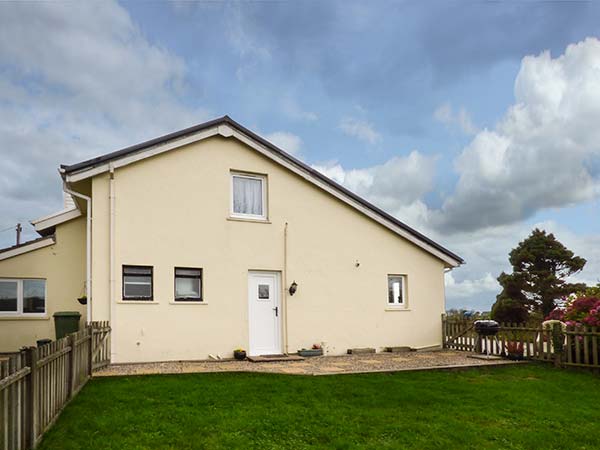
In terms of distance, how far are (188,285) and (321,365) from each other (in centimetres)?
422

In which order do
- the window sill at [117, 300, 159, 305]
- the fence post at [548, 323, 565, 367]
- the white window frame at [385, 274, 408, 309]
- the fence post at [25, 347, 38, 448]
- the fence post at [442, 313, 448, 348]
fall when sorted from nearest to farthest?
the fence post at [25, 347, 38, 448] → the window sill at [117, 300, 159, 305] → the fence post at [548, 323, 565, 367] → the white window frame at [385, 274, 408, 309] → the fence post at [442, 313, 448, 348]

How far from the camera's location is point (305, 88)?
15.2 metres

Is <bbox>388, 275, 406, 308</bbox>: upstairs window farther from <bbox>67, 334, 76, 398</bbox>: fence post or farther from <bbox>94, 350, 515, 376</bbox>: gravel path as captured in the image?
<bbox>67, 334, 76, 398</bbox>: fence post

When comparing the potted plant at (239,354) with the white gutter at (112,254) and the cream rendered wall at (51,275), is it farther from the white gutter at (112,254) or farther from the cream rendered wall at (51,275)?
the cream rendered wall at (51,275)

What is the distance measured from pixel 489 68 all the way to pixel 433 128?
7.05ft

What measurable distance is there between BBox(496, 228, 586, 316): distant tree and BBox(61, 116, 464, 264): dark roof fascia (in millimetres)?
9144

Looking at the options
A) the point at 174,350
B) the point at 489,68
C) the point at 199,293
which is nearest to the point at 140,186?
the point at 199,293

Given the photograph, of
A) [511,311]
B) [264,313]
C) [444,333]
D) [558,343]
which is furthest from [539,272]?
[264,313]

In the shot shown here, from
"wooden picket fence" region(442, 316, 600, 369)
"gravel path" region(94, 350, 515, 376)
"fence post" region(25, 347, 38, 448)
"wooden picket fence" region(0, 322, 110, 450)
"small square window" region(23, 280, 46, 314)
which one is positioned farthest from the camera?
"small square window" region(23, 280, 46, 314)

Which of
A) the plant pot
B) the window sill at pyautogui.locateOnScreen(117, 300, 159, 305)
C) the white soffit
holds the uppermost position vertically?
the white soffit

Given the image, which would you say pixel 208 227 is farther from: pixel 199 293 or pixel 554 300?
pixel 554 300

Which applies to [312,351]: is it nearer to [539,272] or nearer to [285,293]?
[285,293]

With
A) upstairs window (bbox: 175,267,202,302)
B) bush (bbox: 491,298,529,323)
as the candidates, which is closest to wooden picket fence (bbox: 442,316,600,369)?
upstairs window (bbox: 175,267,202,302)

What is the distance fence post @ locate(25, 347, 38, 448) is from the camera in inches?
224
